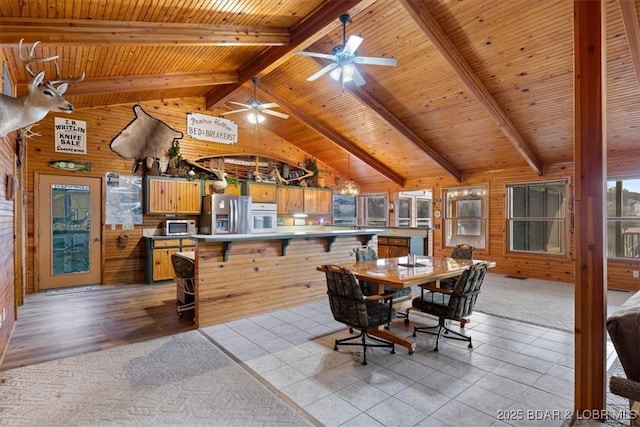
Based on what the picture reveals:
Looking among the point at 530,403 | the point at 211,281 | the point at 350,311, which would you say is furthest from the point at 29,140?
the point at 530,403

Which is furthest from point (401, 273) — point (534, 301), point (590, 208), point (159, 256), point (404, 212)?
point (404, 212)

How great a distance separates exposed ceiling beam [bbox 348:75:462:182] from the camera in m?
6.15

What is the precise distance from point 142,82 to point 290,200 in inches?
177

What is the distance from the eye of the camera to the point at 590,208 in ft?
6.93

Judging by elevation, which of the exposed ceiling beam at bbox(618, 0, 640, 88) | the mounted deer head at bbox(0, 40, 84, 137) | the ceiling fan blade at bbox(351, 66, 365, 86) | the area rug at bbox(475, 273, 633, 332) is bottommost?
the area rug at bbox(475, 273, 633, 332)

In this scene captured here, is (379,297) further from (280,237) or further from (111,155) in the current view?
(111,155)

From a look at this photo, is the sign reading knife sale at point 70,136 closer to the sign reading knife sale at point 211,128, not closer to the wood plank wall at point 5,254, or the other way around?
the sign reading knife sale at point 211,128

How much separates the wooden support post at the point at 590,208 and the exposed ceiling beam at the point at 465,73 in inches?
92.2

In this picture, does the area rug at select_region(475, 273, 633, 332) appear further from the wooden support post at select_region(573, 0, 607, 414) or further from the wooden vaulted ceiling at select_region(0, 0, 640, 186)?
the wooden vaulted ceiling at select_region(0, 0, 640, 186)

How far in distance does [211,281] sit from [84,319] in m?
1.82

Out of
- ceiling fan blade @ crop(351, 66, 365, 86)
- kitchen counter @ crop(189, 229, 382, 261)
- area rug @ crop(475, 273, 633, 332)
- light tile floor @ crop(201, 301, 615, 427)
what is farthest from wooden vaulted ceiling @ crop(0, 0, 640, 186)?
light tile floor @ crop(201, 301, 615, 427)

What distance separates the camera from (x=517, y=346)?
3.31 metres

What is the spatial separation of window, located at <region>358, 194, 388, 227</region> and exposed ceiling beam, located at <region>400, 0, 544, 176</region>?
4104 millimetres

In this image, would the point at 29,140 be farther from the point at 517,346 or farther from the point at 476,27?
the point at 517,346
